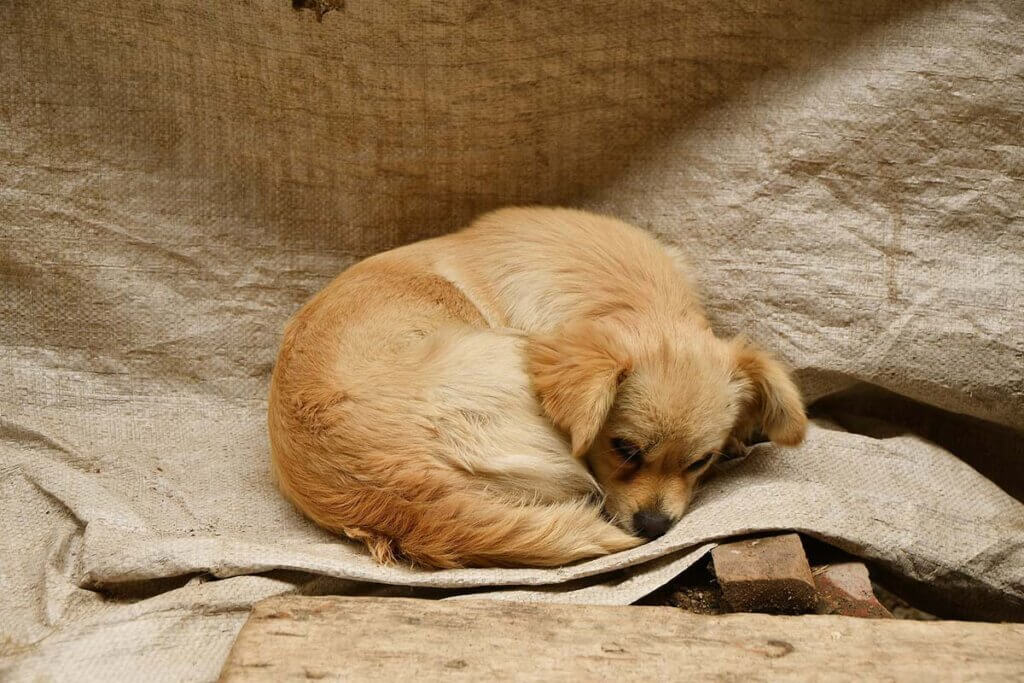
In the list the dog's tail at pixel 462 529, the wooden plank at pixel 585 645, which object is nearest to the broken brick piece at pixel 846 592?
the wooden plank at pixel 585 645

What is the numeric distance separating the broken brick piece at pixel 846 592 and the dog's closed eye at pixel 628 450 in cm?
64

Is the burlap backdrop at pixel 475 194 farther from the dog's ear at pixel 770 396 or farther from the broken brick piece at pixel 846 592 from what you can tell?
the broken brick piece at pixel 846 592

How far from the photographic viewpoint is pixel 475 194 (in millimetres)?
3740

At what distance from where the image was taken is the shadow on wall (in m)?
3.37

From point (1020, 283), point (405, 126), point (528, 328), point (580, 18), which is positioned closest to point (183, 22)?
point (405, 126)

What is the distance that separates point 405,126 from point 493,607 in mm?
1993

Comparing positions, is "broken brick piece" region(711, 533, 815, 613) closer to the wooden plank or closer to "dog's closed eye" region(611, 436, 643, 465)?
the wooden plank

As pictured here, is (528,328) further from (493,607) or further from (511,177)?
(493,607)

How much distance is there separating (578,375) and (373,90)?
1.49 m

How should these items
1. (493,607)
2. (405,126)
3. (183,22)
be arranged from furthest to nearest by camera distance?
(405,126) → (183,22) → (493,607)

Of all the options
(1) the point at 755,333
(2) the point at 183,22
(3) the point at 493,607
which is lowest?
(3) the point at 493,607

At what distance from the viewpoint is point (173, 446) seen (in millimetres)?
3521

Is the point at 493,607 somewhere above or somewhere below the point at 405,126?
below

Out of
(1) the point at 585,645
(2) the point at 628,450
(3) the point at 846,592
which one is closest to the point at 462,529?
(1) the point at 585,645
